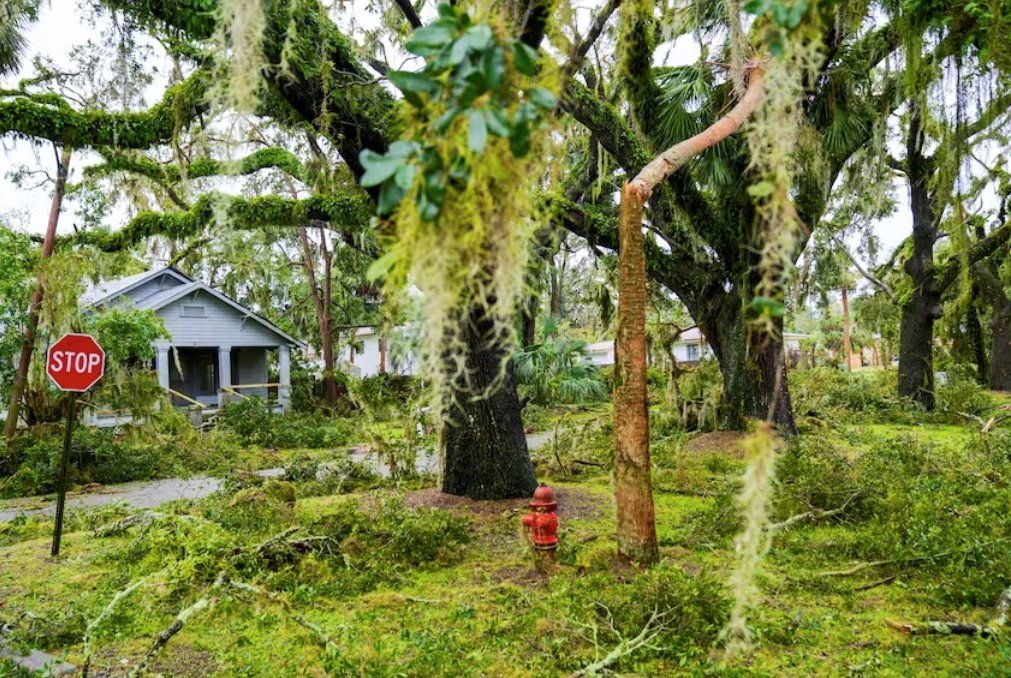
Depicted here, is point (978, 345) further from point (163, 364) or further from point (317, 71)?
point (163, 364)

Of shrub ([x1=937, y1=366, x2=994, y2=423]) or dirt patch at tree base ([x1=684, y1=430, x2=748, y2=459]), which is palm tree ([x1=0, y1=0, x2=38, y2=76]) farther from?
shrub ([x1=937, y1=366, x2=994, y2=423])

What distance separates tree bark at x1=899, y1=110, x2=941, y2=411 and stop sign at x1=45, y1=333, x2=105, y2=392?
549 inches

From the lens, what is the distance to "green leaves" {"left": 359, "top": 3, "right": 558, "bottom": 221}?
1.14 metres

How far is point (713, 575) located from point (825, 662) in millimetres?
711

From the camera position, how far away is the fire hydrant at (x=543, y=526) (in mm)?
4297

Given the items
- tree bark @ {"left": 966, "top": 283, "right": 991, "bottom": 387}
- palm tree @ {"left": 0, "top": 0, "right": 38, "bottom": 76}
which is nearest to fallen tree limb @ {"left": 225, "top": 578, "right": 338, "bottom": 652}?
palm tree @ {"left": 0, "top": 0, "right": 38, "bottom": 76}

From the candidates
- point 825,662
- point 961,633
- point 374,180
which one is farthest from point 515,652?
point 374,180

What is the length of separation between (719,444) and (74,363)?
25.6 feet

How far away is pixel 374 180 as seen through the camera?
1.18m

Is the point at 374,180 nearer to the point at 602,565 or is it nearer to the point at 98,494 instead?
the point at 602,565

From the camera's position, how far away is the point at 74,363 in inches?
231

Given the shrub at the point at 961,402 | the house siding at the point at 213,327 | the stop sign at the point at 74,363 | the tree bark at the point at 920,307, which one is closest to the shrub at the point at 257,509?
the stop sign at the point at 74,363

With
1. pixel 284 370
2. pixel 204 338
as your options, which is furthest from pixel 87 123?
pixel 284 370

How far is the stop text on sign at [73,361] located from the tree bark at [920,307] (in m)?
Answer: 13.9
